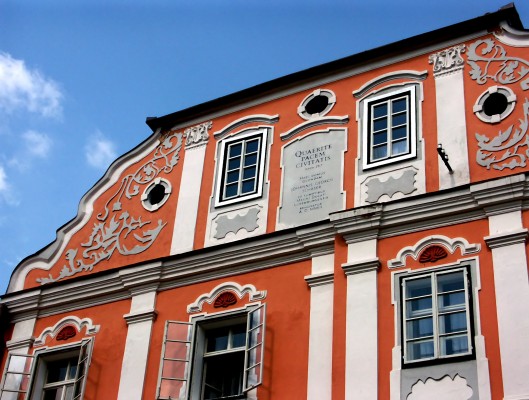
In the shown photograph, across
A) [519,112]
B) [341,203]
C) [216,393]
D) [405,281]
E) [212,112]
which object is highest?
[212,112]

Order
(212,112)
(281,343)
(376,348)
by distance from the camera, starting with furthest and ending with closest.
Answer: (212,112) → (281,343) → (376,348)

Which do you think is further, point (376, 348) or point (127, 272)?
point (127, 272)

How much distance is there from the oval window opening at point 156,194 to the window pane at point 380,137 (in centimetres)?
438

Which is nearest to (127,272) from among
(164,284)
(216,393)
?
(164,284)

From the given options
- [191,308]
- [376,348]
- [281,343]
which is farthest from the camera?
[191,308]

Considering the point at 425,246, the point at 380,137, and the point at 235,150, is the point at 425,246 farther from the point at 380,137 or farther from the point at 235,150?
the point at 235,150

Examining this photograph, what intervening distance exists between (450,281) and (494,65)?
433cm

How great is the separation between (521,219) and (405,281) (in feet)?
6.48

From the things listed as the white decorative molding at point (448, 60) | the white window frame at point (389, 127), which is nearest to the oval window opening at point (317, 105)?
the white window frame at point (389, 127)

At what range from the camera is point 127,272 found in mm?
18047

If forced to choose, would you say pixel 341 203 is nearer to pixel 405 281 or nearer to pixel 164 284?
pixel 405 281

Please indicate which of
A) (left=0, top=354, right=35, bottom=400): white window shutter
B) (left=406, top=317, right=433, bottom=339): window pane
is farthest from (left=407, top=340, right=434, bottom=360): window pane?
(left=0, top=354, right=35, bottom=400): white window shutter

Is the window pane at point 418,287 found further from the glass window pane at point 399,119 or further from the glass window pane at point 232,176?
the glass window pane at point 232,176

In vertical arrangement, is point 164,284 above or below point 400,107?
below
